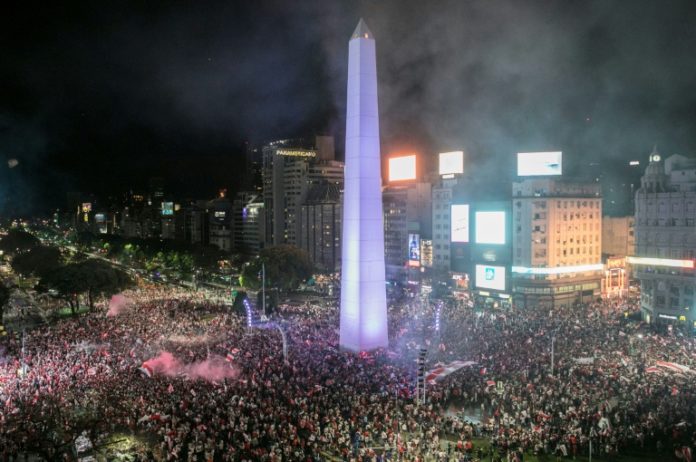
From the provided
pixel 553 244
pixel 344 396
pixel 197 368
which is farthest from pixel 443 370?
pixel 553 244

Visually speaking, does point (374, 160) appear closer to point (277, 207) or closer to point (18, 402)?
point (18, 402)

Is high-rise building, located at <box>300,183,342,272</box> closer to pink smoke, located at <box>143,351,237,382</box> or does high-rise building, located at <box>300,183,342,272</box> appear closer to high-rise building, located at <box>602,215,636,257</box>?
high-rise building, located at <box>602,215,636,257</box>

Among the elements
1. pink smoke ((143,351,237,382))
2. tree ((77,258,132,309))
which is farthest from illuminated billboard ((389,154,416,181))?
pink smoke ((143,351,237,382))

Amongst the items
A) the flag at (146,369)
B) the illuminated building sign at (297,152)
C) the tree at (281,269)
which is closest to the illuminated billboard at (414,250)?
the tree at (281,269)

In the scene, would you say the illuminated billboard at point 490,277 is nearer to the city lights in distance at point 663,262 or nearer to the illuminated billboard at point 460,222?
the illuminated billboard at point 460,222

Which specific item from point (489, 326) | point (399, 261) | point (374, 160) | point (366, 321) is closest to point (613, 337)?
point (489, 326)

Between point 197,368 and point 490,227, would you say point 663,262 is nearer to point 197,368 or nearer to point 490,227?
point 490,227
